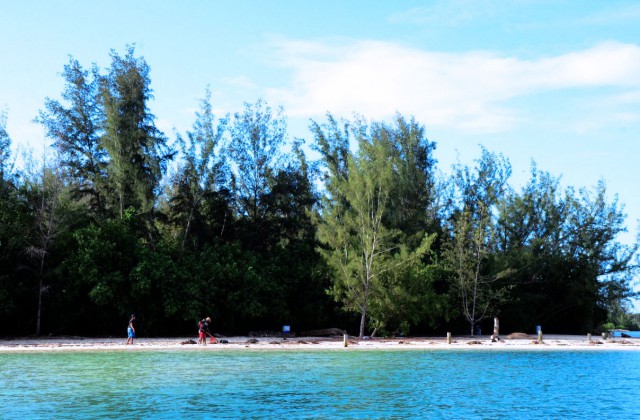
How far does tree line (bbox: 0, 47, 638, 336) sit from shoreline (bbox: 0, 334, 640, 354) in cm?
254

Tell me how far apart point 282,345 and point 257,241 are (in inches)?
458

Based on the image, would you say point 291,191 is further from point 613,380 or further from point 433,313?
point 613,380

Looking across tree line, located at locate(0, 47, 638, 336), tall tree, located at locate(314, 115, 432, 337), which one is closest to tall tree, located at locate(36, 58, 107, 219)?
tree line, located at locate(0, 47, 638, 336)

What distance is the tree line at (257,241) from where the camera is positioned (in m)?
39.5

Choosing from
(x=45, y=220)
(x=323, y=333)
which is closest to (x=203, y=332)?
(x=323, y=333)

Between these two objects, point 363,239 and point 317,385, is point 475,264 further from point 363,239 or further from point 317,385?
point 317,385

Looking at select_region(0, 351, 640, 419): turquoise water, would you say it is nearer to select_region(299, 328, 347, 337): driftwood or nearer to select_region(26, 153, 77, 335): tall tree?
select_region(26, 153, 77, 335): tall tree

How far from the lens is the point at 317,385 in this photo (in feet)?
74.2

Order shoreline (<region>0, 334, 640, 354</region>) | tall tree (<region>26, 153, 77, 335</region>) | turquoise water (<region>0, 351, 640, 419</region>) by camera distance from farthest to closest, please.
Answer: tall tree (<region>26, 153, 77, 335</region>)
shoreline (<region>0, 334, 640, 354</region>)
turquoise water (<region>0, 351, 640, 419</region>)

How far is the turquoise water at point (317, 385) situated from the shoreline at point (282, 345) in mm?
1517

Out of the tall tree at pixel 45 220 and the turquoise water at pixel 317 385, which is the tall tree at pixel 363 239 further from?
the tall tree at pixel 45 220

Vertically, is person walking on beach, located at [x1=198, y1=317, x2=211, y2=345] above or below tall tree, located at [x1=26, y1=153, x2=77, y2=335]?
below

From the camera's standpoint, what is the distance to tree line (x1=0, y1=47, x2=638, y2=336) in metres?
39.5

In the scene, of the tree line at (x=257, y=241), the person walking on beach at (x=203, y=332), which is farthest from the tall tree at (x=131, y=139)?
the person walking on beach at (x=203, y=332)
